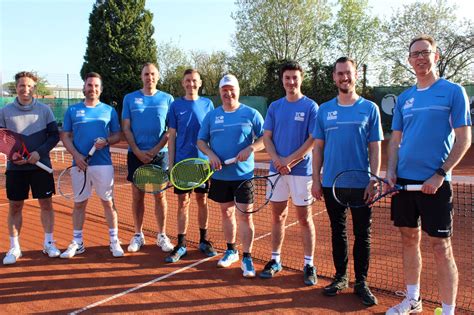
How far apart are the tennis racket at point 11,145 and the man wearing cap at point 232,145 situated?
5.81 ft

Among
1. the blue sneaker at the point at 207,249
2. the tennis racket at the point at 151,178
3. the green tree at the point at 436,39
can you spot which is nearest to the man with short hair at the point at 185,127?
the tennis racket at the point at 151,178

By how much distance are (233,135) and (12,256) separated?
2.65 metres

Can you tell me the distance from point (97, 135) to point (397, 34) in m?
26.7

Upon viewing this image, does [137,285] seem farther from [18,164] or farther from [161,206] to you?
[18,164]

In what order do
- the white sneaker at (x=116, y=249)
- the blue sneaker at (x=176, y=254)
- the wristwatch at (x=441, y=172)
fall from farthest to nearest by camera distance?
1. the white sneaker at (x=116, y=249)
2. the blue sneaker at (x=176, y=254)
3. the wristwatch at (x=441, y=172)

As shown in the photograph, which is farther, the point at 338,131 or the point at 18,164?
the point at 18,164

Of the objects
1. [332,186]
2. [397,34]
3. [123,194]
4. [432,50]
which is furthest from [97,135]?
[397,34]

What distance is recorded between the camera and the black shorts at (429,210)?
9.29 feet

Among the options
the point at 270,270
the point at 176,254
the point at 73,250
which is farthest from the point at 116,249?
the point at 270,270

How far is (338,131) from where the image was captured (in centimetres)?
335

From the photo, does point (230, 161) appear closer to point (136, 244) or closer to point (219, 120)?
point (219, 120)

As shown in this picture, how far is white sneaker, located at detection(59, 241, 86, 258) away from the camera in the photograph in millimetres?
4500

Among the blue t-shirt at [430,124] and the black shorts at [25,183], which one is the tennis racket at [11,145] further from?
the blue t-shirt at [430,124]

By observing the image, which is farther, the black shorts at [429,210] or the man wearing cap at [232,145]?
the man wearing cap at [232,145]
